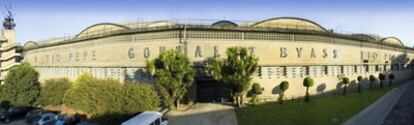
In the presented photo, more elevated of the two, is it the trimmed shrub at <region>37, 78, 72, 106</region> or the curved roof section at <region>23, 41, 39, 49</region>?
the curved roof section at <region>23, 41, 39, 49</region>

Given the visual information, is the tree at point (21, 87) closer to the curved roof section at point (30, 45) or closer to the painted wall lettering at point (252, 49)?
the curved roof section at point (30, 45)

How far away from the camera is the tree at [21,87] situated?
4344 cm

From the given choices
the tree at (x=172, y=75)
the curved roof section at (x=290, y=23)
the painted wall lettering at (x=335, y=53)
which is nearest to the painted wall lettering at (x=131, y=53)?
the tree at (x=172, y=75)

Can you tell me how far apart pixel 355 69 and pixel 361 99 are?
1316 cm

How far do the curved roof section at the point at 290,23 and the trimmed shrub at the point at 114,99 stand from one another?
19538 millimetres

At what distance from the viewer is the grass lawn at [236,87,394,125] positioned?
2661 centimetres

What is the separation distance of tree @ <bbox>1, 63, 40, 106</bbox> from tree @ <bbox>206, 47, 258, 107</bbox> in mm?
23843

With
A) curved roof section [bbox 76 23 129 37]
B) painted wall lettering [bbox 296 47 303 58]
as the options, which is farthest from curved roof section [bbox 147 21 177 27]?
painted wall lettering [bbox 296 47 303 58]

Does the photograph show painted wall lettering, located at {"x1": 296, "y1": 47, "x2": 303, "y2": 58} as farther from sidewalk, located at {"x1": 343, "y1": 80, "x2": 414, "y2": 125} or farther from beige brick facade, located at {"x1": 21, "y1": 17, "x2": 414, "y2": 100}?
sidewalk, located at {"x1": 343, "y1": 80, "x2": 414, "y2": 125}

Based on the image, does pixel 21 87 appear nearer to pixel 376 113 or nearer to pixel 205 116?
pixel 205 116

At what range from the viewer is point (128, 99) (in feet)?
91.1

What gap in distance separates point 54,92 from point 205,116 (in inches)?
825

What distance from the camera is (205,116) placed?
97.8 feet

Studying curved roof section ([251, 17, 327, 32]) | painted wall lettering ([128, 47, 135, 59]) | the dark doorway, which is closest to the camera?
the dark doorway
